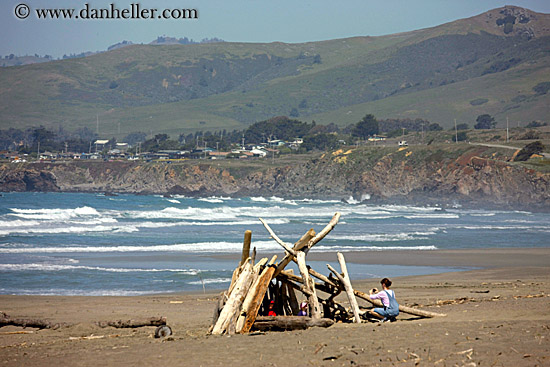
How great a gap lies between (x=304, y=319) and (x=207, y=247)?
20165 millimetres

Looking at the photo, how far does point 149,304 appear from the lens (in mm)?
15148

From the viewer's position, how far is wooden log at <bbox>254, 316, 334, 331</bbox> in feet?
34.2

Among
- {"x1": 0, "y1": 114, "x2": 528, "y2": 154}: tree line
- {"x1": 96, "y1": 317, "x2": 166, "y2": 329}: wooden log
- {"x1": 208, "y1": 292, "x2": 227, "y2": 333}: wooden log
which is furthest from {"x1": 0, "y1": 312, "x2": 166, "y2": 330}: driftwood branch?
{"x1": 0, "y1": 114, "x2": 528, "y2": 154}: tree line

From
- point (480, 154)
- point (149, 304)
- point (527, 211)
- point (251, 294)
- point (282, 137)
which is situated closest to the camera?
point (251, 294)

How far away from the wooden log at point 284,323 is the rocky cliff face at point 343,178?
6576cm

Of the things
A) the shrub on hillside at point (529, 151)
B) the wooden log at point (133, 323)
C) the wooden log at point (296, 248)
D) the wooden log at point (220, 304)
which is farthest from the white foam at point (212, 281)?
the shrub on hillside at point (529, 151)

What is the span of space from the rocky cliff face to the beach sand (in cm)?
6303

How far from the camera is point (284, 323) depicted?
1045 centimetres

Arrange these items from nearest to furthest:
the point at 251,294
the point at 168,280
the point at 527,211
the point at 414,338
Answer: the point at 414,338, the point at 251,294, the point at 168,280, the point at 527,211

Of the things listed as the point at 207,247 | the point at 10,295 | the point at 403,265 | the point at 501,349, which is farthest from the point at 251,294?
the point at 207,247

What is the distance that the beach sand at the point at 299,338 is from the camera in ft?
26.2

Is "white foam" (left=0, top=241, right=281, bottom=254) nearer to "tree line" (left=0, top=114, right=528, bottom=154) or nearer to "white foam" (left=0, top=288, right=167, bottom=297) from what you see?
"white foam" (left=0, top=288, right=167, bottom=297)

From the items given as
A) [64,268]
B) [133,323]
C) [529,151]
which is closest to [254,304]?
[133,323]

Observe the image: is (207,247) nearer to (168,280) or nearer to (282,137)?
(168,280)
